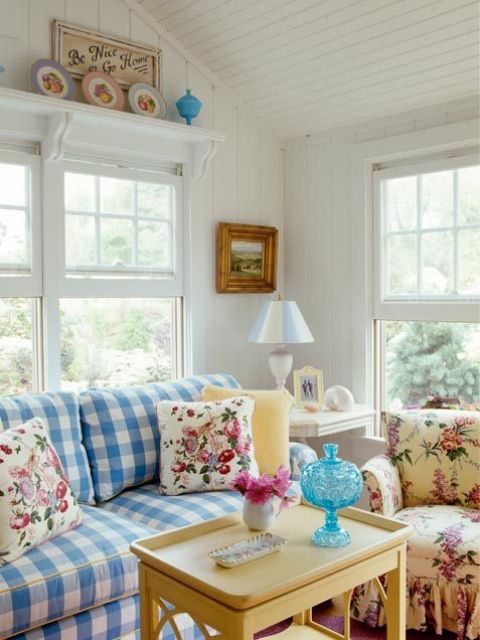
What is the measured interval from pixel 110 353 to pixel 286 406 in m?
0.99

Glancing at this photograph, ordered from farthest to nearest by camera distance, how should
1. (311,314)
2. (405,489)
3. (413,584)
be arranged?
1. (311,314)
2. (405,489)
3. (413,584)

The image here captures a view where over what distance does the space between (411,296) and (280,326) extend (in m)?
0.70

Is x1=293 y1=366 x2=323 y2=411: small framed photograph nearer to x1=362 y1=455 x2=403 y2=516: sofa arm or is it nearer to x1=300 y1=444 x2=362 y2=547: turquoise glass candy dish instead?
x1=362 y1=455 x2=403 y2=516: sofa arm

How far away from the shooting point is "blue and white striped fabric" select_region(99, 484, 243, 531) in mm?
2475

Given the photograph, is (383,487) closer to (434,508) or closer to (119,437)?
(434,508)

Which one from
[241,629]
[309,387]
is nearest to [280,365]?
[309,387]

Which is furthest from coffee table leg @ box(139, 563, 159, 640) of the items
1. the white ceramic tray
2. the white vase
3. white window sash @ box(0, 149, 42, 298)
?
white window sash @ box(0, 149, 42, 298)

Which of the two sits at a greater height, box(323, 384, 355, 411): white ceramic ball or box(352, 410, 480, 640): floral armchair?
box(323, 384, 355, 411): white ceramic ball

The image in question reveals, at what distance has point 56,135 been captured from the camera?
9.90 ft

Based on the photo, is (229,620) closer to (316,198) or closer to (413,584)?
(413,584)

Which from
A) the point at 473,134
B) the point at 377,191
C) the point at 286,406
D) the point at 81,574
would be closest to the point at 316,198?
the point at 377,191

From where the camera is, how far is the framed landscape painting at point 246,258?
12.3 feet

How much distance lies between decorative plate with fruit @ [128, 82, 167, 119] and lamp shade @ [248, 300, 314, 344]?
1.12 meters

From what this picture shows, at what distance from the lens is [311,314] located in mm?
3938
